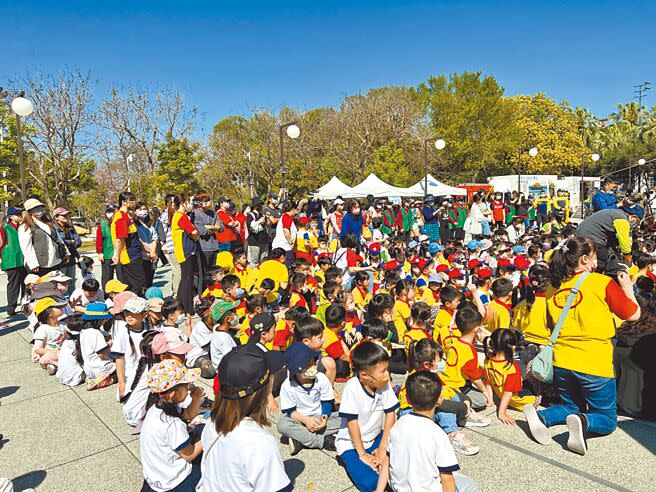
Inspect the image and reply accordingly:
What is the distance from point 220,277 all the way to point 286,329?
75.2 inches

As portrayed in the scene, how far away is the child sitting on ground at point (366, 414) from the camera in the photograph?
118 inches

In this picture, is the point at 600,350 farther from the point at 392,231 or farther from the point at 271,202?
the point at 392,231

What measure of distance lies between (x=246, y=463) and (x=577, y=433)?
8.52ft

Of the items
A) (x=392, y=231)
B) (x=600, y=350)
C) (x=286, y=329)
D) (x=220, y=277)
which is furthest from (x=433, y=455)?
(x=392, y=231)

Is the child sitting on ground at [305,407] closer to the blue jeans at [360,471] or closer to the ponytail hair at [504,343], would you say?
the blue jeans at [360,471]

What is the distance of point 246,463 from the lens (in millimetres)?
2029

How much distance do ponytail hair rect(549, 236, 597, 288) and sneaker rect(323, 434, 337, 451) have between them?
2.25 metres

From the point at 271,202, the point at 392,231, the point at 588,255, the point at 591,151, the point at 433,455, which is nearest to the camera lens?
the point at 433,455

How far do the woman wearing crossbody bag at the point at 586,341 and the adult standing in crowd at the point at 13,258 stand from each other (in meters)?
7.69

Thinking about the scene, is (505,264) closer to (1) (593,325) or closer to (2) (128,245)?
(1) (593,325)

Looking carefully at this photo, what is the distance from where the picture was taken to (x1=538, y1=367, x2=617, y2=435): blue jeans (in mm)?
3471

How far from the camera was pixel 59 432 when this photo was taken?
4.02 m

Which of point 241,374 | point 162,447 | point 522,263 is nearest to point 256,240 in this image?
point 522,263

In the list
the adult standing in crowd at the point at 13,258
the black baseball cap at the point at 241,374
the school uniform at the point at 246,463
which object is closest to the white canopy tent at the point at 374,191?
the adult standing in crowd at the point at 13,258
